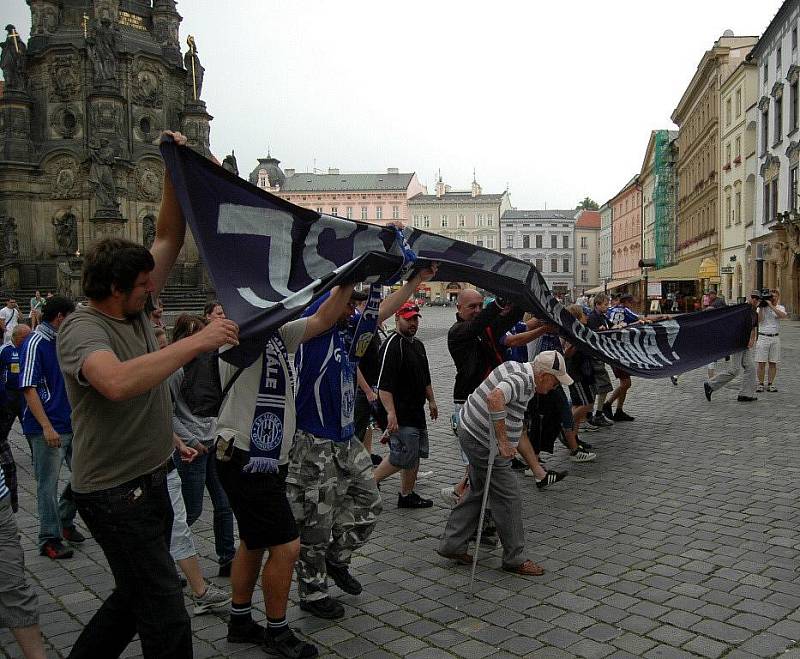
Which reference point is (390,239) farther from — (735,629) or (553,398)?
(553,398)

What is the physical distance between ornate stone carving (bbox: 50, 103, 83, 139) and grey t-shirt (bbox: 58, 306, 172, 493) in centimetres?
3908

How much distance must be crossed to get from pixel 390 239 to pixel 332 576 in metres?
2.44

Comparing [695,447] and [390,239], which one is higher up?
[390,239]

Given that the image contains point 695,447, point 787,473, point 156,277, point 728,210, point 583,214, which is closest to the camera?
point 156,277

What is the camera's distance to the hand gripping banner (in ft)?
12.4

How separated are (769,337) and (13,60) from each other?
37494mm

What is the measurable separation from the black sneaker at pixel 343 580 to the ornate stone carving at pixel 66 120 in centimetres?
3821

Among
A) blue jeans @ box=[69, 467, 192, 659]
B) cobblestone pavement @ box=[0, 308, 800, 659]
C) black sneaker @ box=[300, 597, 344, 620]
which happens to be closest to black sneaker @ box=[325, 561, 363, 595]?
cobblestone pavement @ box=[0, 308, 800, 659]

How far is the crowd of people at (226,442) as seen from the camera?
3158 millimetres

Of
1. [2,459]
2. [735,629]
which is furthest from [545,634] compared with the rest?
[2,459]

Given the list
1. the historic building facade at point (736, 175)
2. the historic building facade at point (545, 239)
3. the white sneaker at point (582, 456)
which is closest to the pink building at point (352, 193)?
the historic building facade at point (545, 239)

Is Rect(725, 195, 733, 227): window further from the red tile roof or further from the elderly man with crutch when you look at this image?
the red tile roof

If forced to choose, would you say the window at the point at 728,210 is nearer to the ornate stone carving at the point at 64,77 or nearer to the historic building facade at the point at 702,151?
the historic building facade at the point at 702,151

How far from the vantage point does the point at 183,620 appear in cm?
325
